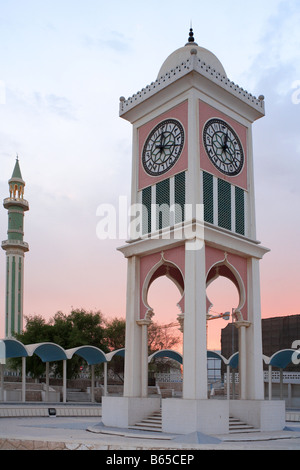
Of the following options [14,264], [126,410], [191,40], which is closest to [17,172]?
[14,264]

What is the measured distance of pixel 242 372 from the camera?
22969 millimetres

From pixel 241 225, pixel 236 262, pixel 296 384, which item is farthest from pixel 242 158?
pixel 296 384

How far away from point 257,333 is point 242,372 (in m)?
1.58

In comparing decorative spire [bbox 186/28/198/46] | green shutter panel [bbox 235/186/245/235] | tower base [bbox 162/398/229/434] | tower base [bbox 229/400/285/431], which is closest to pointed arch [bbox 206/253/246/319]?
green shutter panel [bbox 235/186/245/235]

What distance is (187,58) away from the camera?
965 inches

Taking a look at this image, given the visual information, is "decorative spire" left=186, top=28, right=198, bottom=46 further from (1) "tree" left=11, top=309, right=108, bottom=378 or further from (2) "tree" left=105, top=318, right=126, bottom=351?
(2) "tree" left=105, top=318, right=126, bottom=351

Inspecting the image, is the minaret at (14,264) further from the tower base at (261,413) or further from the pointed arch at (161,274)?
the tower base at (261,413)

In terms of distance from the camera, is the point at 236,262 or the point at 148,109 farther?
the point at 148,109

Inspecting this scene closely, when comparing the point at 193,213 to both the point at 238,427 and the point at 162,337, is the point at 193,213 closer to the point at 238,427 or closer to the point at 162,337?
the point at 238,427

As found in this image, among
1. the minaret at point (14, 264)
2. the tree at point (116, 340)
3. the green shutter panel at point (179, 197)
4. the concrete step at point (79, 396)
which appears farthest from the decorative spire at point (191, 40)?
the minaret at point (14, 264)

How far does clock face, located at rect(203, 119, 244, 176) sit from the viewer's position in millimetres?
23406

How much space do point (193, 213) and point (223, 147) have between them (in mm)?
3670
